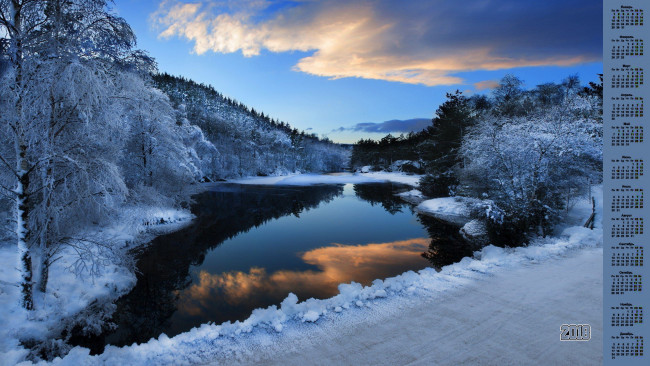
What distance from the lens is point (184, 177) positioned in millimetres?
22078

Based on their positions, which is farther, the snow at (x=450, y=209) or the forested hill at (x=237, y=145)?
the forested hill at (x=237, y=145)

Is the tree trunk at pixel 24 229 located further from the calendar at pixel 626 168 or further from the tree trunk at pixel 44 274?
the calendar at pixel 626 168

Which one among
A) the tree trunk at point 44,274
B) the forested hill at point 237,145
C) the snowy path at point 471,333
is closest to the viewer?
the snowy path at point 471,333

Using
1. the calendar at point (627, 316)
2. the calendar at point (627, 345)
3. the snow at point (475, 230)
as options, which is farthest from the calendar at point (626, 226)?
the snow at point (475, 230)

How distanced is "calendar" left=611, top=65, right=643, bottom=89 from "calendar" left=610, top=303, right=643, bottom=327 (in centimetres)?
231

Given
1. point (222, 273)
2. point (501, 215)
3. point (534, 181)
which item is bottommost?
point (222, 273)

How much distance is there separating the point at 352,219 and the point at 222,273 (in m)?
13.4

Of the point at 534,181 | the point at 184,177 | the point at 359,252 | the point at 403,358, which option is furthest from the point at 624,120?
the point at 184,177

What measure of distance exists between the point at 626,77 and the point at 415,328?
16.0 ft

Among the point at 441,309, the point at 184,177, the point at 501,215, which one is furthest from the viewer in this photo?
the point at 184,177

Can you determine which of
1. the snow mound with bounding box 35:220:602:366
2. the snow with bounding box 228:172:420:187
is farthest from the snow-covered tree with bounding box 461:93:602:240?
the snow with bounding box 228:172:420:187

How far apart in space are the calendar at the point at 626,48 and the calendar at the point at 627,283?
7.52 feet

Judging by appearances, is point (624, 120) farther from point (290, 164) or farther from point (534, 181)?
point (290, 164)

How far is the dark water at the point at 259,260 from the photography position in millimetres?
8977
